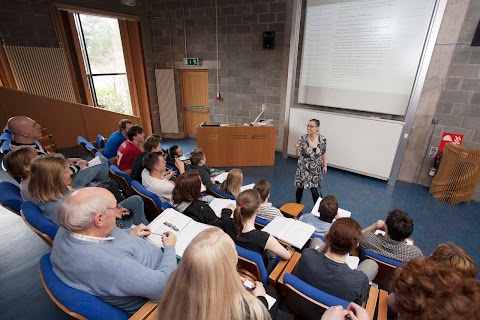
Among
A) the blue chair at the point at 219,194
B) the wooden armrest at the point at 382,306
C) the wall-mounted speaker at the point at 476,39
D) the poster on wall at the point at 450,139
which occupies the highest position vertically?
the wall-mounted speaker at the point at 476,39

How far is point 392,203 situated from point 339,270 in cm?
313

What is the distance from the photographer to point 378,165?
4.59 m

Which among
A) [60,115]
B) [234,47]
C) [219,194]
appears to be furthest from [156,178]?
[234,47]

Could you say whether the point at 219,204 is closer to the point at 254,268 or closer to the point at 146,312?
the point at 254,268

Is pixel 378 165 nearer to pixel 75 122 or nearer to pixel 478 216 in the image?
pixel 478 216

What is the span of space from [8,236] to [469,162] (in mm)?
6409

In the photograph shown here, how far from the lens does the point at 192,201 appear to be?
7.02 feet

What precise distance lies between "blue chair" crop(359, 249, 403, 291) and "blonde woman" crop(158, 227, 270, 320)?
120 centimetres

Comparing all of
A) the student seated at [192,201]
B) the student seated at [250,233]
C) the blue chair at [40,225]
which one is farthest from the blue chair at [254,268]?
the blue chair at [40,225]

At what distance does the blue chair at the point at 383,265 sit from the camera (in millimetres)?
1740

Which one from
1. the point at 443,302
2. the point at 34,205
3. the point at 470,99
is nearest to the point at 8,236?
the point at 34,205

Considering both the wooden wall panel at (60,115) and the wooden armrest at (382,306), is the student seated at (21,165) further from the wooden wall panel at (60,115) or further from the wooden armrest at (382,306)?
the wooden armrest at (382,306)

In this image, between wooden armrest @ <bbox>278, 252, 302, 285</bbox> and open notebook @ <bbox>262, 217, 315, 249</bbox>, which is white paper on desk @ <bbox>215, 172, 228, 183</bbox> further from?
wooden armrest @ <bbox>278, 252, 302, 285</bbox>

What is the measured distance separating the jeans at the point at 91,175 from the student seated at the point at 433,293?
3.05 metres
